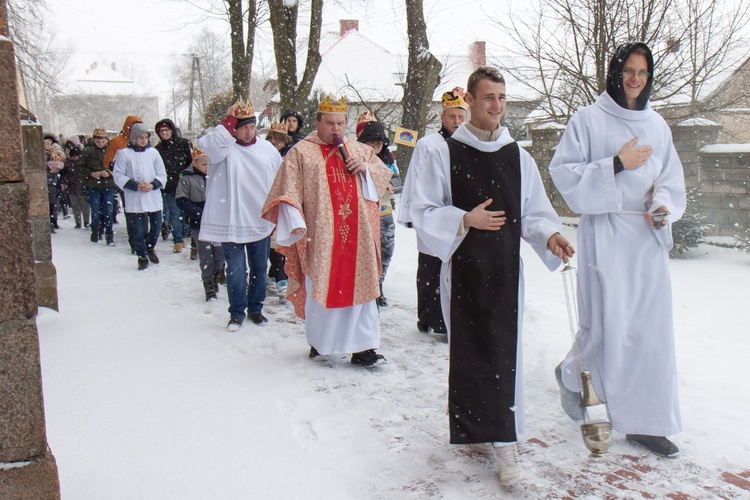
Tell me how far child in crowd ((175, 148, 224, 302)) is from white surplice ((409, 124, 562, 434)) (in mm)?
4416

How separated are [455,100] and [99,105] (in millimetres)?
76131

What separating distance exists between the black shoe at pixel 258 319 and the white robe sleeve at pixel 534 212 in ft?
11.4

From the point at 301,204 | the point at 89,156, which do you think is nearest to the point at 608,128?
the point at 301,204

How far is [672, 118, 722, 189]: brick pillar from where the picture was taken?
37.6ft

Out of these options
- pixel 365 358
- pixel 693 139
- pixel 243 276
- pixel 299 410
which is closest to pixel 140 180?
pixel 243 276

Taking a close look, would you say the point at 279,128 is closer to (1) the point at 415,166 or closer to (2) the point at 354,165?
(2) the point at 354,165

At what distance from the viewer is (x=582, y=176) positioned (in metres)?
3.91

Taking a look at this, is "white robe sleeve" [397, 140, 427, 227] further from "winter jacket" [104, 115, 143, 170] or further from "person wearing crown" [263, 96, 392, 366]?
"winter jacket" [104, 115, 143, 170]

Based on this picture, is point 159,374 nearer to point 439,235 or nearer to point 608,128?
point 439,235

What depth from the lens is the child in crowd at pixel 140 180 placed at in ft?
31.9

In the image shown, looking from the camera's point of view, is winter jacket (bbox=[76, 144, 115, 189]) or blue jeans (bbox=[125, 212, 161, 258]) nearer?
blue jeans (bbox=[125, 212, 161, 258])

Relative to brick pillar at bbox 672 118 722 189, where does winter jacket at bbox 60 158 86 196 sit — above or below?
below

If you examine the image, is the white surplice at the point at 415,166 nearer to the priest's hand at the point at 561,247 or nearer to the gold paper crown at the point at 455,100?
the gold paper crown at the point at 455,100

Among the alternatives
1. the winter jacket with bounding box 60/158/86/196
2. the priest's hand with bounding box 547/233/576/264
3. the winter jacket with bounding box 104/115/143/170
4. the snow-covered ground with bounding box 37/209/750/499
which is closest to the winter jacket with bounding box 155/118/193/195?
the winter jacket with bounding box 104/115/143/170
